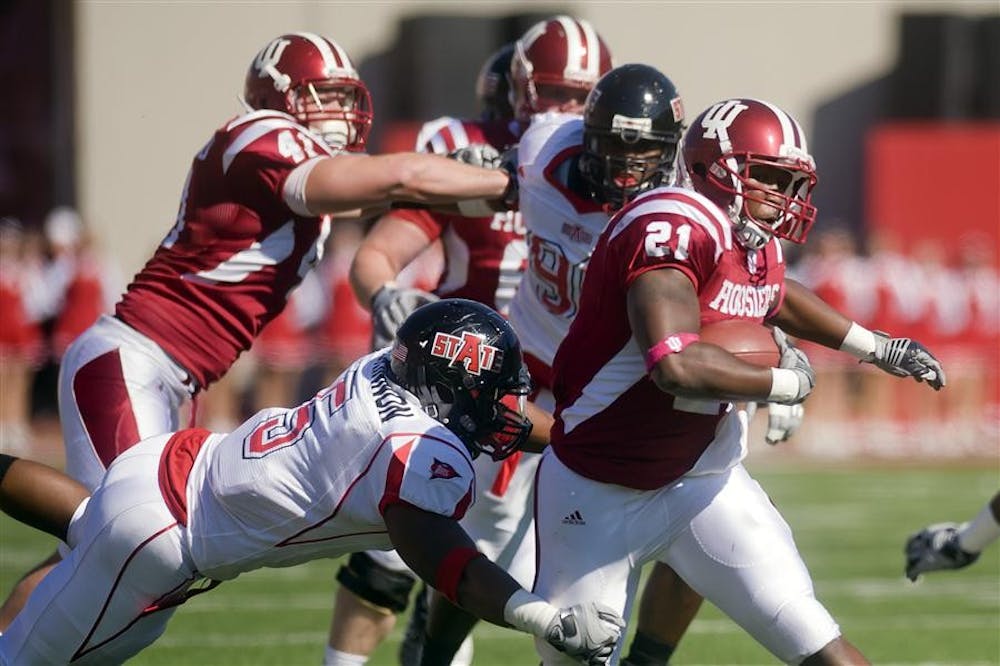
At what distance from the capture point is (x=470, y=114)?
17.6 meters

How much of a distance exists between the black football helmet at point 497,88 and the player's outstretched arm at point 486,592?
2641mm

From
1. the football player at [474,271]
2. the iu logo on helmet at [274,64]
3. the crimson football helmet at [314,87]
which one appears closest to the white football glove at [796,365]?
the football player at [474,271]

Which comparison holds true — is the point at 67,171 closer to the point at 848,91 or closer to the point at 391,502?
the point at 848,91

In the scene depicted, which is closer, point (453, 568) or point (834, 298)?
point (453, 568)

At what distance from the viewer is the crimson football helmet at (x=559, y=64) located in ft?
18.6

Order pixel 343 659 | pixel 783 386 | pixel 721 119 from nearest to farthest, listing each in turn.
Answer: pixel 783 386 → pixel 721 119 → pixel 343 659

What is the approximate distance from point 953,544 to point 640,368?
2029 millimetres

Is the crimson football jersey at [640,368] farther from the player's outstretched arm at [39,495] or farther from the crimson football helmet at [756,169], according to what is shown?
the player's outstretched arm at [39,495]

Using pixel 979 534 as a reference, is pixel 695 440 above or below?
above

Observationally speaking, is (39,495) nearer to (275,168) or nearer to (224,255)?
(224,255)

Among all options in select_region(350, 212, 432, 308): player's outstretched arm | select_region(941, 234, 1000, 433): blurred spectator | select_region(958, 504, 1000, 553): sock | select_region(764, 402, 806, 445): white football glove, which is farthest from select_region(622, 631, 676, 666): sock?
select_region(941, 234, 1000, 433): blurred spectator

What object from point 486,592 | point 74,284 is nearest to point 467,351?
point 486,592

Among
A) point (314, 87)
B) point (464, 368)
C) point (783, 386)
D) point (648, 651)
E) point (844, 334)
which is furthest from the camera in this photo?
point (314, 87)

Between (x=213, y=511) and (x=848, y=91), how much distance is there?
52.9ft
